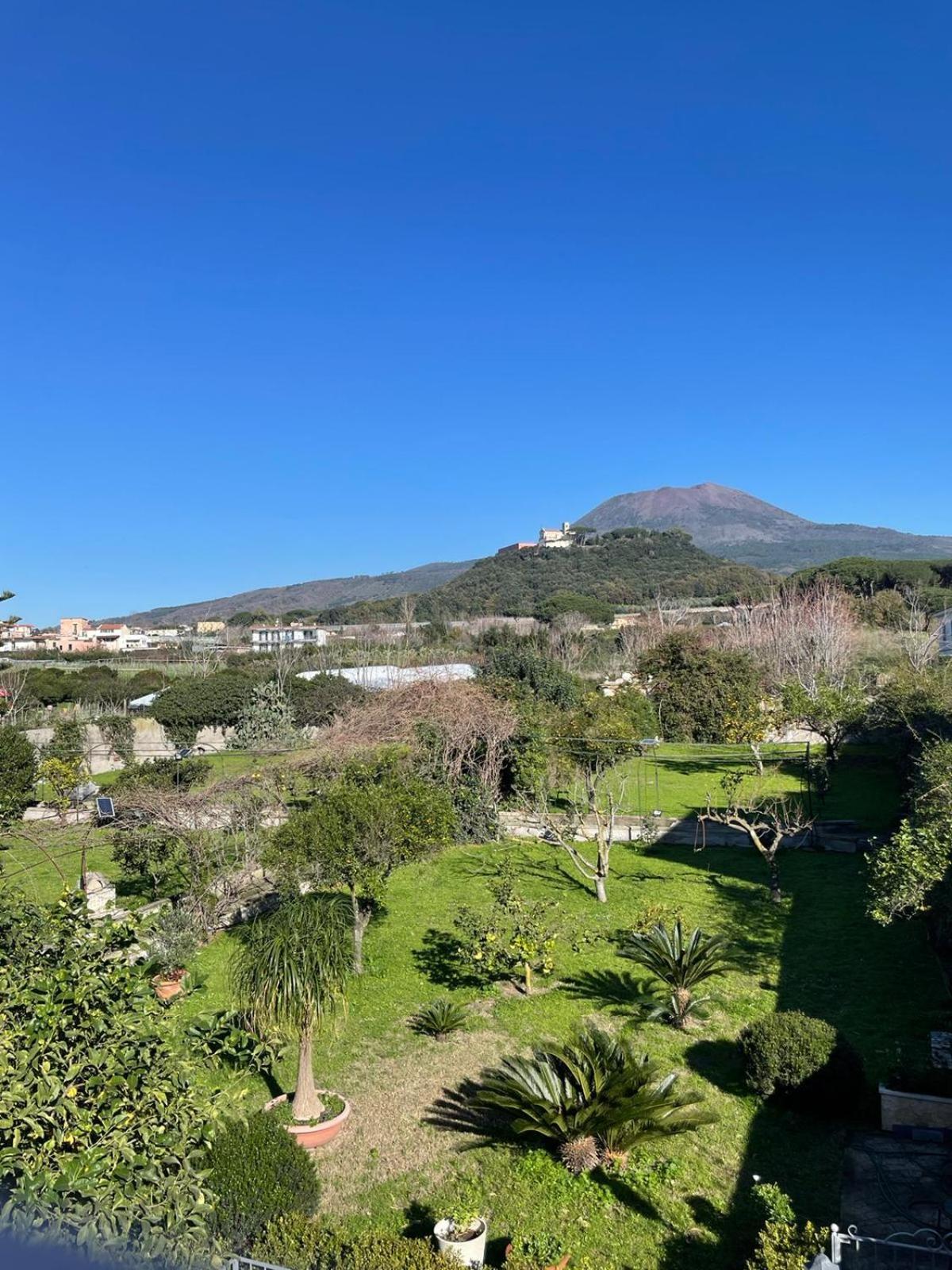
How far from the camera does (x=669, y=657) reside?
2962 centimetres

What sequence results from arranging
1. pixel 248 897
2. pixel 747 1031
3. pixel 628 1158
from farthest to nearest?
pixel 248 897, pixel 747 1031, pixel 628 1158

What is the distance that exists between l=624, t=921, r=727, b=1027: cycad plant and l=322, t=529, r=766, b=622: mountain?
2266 inches

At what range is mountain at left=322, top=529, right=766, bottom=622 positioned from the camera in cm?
7600

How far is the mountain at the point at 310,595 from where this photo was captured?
129 meters

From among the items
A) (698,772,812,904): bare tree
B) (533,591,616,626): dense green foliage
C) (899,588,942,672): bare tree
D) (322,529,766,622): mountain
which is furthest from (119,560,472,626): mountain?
(698,772,812,904): bare tree

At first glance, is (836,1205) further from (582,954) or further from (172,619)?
(172,619)

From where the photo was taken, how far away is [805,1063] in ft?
22.1

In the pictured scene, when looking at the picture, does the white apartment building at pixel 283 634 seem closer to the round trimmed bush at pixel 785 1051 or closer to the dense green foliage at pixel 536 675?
the dense green foliage at pixel 536 675

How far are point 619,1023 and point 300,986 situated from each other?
371cm

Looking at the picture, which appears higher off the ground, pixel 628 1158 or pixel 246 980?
pixel 246 980

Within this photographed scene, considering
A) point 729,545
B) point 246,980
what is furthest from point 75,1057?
point 729,545

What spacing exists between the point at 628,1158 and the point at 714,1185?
0.64 meters

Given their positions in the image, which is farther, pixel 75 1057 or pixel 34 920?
pixel 34 920

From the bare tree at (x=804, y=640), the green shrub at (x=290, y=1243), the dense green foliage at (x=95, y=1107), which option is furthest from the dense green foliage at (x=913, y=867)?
the bare tree at (x=804, y=640)
